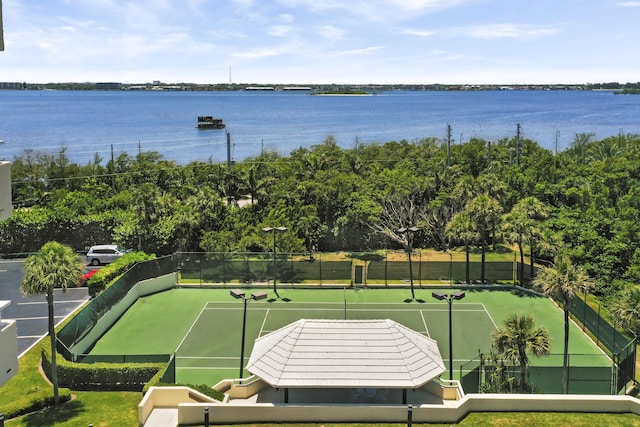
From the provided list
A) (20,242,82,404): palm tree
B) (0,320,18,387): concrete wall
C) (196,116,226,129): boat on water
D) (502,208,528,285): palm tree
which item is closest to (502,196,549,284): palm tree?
(502,208,528,285): palm tree

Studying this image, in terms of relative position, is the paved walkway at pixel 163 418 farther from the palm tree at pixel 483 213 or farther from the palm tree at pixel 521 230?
the palm tree at pixel 521 230

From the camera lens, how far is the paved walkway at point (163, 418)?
68.3ft

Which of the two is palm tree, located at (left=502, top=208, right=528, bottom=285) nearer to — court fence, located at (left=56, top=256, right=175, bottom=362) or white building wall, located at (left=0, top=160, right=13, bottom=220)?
court fence, located at (left=56, top=256, right=175, bottom=362)

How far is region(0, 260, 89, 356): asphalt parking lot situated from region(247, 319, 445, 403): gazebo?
12.1 meters

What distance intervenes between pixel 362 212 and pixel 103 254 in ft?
63.6

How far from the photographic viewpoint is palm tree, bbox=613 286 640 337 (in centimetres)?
2497

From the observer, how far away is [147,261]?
38.2 metres

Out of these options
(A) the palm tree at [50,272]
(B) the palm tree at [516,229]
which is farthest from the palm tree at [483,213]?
(A) the palm tree at [50,272]

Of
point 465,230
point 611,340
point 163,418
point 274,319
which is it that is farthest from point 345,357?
point 465,230

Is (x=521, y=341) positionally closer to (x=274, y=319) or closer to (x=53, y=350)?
(x=274, y=319)

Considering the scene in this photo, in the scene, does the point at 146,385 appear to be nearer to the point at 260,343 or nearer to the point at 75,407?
the point at 75,407

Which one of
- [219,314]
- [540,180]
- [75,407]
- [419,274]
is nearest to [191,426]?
[75,407]

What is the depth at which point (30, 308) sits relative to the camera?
3341 centimetres

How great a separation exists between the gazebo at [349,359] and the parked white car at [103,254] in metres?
23.3
